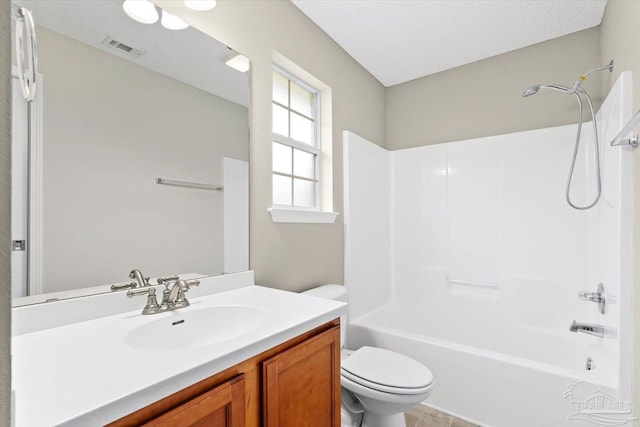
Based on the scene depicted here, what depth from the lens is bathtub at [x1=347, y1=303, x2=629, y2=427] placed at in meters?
1.55

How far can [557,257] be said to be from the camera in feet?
7.25

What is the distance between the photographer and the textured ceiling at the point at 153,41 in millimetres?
998

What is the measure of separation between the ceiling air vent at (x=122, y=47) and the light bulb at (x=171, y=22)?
6.9 inches

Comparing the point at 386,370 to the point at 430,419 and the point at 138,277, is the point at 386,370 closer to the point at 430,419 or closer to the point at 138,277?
the point at 430,419

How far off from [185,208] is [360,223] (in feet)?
4.73

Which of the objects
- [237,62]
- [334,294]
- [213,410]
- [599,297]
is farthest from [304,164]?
[599,297]

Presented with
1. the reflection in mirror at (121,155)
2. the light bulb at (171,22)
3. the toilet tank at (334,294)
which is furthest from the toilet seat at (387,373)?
the light bulb at (171,22)

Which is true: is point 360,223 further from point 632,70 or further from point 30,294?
point 30,294

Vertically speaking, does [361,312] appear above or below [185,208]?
below

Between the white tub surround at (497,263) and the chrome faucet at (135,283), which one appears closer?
the chrome faucet at (135,283)

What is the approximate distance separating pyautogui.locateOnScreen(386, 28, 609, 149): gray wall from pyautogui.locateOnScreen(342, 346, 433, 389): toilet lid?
189 cm

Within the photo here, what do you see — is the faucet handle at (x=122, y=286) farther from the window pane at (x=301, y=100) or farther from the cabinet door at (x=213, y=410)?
the window pane at (x=301, y=100)

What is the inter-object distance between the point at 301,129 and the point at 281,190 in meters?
0.48

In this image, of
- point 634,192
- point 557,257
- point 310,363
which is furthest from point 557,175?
point 310,363
